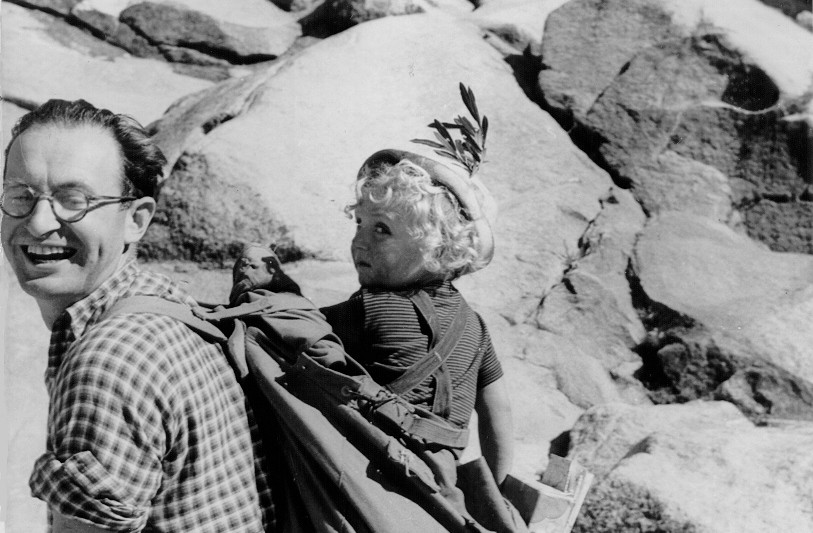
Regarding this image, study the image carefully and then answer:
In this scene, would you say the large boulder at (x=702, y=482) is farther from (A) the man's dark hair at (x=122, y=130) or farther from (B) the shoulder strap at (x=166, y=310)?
(A) the man's dark hair at (x=122, y=130)

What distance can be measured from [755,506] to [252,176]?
281 cm

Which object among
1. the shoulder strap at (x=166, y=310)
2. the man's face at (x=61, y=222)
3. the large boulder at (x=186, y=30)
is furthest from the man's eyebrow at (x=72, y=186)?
the large boulder at (x=186, y=30)

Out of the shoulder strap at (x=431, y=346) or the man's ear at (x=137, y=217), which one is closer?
the man's ear at (x=137, y=217)

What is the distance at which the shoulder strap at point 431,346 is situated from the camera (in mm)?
2027

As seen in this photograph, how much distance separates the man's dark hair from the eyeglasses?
0.32 ft

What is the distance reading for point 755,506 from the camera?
2.92 m

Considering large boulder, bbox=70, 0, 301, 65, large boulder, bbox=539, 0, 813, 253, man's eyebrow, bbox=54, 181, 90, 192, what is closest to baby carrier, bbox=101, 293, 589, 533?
man's eyebrow, bbox=54, 181, 90, 192

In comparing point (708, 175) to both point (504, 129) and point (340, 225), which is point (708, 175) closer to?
point (504, 129)

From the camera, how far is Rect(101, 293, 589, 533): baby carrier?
1.77 meters

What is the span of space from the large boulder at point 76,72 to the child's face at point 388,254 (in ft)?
11.8

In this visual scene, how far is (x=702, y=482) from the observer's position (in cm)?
300

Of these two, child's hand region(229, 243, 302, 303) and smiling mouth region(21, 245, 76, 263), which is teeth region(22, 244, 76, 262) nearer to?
smiling mouth region(21, 245, 76, 263)

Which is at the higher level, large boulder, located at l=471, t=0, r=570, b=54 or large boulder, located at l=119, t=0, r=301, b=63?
large boulder, located at l=471, t=0, r=570, b=54

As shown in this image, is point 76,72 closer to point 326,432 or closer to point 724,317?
point 724,317
